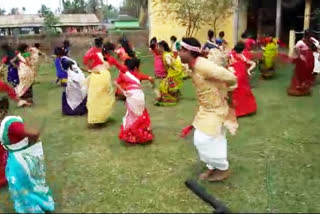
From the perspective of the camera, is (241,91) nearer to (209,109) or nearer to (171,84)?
(171,84)

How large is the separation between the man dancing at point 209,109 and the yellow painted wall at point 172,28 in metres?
12.8

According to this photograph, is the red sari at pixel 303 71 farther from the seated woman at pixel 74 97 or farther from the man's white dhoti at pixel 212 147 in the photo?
the man's white dhoti at pixel 212 147

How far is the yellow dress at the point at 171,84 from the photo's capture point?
28.9 ft

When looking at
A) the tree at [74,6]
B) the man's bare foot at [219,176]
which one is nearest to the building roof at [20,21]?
the tree at [74,6]

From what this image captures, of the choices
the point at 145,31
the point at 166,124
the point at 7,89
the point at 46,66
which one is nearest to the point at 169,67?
the point at 166,124

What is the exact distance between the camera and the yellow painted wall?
1705 cm

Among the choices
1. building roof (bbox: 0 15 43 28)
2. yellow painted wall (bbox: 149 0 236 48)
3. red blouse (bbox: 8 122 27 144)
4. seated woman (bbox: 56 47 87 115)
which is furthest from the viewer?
building roof (bbox: 0 15 43 28)

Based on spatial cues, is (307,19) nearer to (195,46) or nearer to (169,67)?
(169,67)

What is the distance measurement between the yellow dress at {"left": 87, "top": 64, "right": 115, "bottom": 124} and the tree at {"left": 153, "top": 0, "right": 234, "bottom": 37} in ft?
28.0

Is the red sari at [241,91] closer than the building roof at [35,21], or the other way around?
the red sari at [241,91]

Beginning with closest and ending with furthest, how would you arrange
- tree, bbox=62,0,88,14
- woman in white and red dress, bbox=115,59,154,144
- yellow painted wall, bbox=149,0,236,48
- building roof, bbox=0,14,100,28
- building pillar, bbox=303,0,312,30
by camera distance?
woman in white and red dress, bbox=115,59,154,144, building pillar, bbox=303,0,312,30, yellow painted wall, bbox=149,0,236,48, building roof, bbox=0,14,100,28, tree, bbox=62,0,88,14

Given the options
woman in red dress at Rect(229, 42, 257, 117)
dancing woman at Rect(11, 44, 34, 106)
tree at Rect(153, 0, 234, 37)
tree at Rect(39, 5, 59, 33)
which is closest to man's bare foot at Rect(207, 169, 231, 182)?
woman in red dress at Rect(229, 42, 257, 117)

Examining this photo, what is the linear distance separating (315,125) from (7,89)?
185 inches

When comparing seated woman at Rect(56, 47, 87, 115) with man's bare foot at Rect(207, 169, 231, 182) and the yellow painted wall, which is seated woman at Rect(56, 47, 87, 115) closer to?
man's bare foot at Rect(207, 169, 231, 182)
